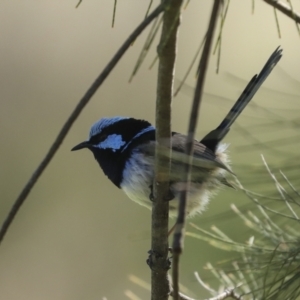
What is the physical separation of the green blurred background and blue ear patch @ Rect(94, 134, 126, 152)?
1815mm

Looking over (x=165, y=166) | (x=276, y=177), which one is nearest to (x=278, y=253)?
(x=276, y=177)

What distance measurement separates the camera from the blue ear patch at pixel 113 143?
2.23m

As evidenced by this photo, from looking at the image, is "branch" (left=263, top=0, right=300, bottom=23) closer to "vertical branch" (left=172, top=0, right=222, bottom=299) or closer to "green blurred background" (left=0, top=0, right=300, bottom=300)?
"vertical branch" (left=172, top=0, right=222, bottom=299)

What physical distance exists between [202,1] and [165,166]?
3.39 m

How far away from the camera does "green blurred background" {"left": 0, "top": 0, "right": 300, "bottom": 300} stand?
166 inches

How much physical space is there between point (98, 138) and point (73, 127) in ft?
6.79

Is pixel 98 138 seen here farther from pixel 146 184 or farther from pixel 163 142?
pixel 163 142

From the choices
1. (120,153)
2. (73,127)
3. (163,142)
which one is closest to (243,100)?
(120,153)

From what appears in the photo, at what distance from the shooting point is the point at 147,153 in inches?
80.8

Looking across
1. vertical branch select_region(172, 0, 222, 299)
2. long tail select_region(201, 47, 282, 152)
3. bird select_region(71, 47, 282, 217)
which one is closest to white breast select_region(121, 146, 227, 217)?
bird select_region(71, 47, 282, 217)

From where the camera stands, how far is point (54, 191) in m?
4.50

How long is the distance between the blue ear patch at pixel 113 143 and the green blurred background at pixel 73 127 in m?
1.81

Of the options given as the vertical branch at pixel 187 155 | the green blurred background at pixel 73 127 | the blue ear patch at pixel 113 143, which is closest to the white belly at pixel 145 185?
the blue ear patch at pixel 113 143

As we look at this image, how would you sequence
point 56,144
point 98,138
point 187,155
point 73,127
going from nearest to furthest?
point 187,155 < point 56,144 < point 98,138 < point 73,127
